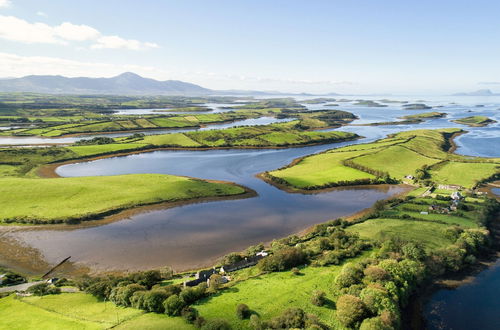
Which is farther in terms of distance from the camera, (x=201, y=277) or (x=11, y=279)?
(x=11, y=279)

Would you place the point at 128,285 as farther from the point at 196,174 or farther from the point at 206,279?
the point at 196,174

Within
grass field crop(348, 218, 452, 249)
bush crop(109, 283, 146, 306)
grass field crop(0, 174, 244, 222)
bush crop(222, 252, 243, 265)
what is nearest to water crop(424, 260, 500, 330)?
grass field crop(348, 218, 452, 249)

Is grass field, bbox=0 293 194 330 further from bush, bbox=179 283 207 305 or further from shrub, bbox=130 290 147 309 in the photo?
bush, bbox=179 283 207 305

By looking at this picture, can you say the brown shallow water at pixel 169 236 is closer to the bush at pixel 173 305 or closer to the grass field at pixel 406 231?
the grass field at pixel 406 231

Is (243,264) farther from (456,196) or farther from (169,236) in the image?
(456,196)

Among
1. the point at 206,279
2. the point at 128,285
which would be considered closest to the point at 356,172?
the point at 206,279

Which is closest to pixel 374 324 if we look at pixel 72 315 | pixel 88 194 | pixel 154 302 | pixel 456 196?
pixel 154 302
